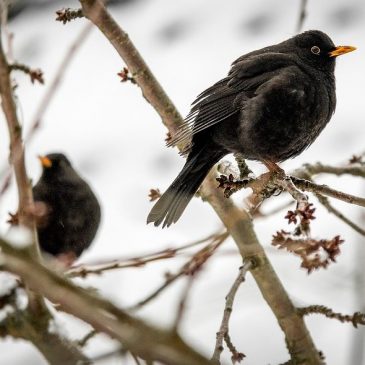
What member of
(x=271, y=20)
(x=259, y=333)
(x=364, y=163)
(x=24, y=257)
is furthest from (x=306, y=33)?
(x=271, y=20)

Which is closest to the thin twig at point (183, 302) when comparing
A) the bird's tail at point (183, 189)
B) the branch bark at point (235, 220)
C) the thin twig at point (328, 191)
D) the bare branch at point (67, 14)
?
the thin twig at point (328, 191)

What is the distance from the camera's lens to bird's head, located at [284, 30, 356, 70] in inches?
205

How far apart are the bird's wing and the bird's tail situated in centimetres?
16

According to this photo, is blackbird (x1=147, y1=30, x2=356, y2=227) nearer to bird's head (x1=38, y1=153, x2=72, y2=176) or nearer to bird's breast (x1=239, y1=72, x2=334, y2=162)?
bird's breast (x1=239, y1=72, x2=334, y2=162)

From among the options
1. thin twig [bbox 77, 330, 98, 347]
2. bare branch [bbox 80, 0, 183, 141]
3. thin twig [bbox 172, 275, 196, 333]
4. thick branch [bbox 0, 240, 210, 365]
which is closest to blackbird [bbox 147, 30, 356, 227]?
bare branch [bbox 80, 0, 183, 141]

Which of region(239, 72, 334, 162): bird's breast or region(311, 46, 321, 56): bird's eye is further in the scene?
region(311, 46, 321, 56): bird's eye

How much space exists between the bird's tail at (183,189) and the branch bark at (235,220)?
3.8 inches

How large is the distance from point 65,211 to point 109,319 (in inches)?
170

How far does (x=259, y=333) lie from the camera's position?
4258 mm

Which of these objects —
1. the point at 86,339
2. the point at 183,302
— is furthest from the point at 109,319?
the point at 86,339

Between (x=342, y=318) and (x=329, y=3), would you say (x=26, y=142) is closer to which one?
(x=342, y=318)

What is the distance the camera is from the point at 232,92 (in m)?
4.97

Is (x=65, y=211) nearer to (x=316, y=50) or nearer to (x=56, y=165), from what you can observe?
(x=56, y=165)

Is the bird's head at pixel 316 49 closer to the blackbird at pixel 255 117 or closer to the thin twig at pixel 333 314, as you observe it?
the blackbird at pixel 255 117
